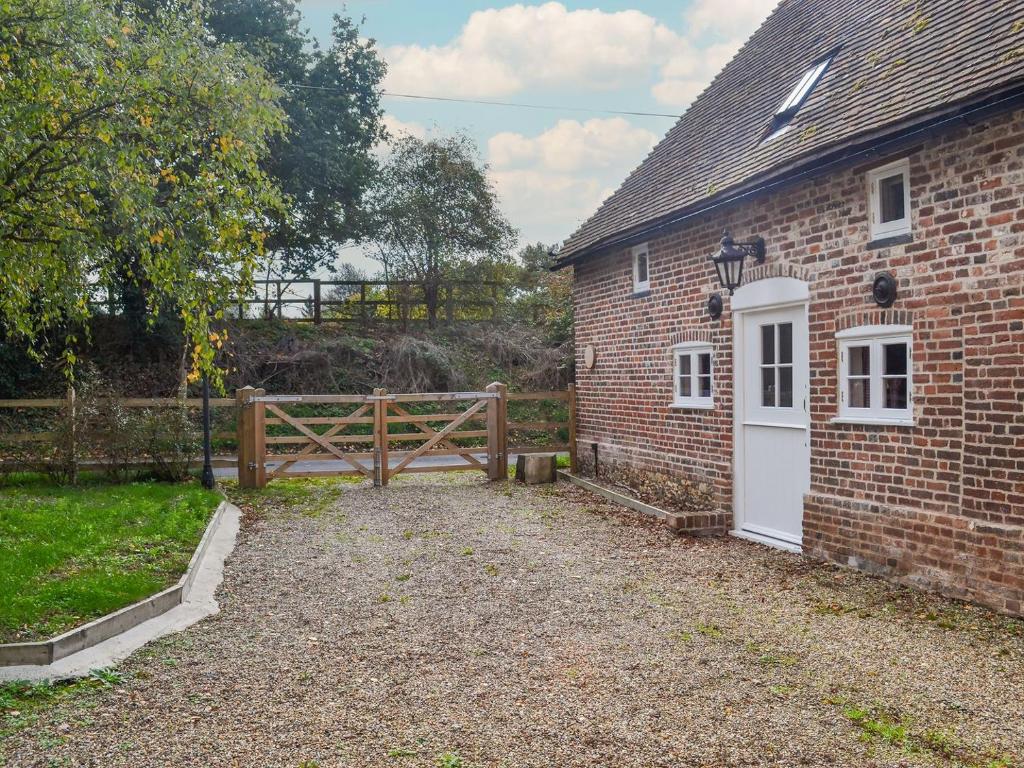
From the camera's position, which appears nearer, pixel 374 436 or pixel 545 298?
pixel 374 436

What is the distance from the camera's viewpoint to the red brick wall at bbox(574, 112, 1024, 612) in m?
6.18

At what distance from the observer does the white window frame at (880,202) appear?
711cm

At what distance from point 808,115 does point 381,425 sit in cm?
786

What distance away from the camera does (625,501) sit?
448 inches

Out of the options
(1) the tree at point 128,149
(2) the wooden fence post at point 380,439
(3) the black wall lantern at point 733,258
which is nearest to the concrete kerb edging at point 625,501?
(3) the black wall lantern at point 733,258

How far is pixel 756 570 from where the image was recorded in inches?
308

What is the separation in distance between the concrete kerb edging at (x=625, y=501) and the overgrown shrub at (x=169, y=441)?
6109 mm

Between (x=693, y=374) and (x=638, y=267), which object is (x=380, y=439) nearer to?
(x=638, y=267)

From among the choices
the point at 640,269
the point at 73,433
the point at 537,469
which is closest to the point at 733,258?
the point at 640,269

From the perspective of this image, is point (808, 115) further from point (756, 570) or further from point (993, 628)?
point (993, 628)

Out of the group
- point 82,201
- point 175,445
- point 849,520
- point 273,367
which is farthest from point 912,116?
point 273,367

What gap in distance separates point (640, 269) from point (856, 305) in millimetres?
4857

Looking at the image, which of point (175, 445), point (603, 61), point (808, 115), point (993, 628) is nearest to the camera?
point (993, 628)

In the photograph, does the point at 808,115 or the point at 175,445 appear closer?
the point at 808,115
